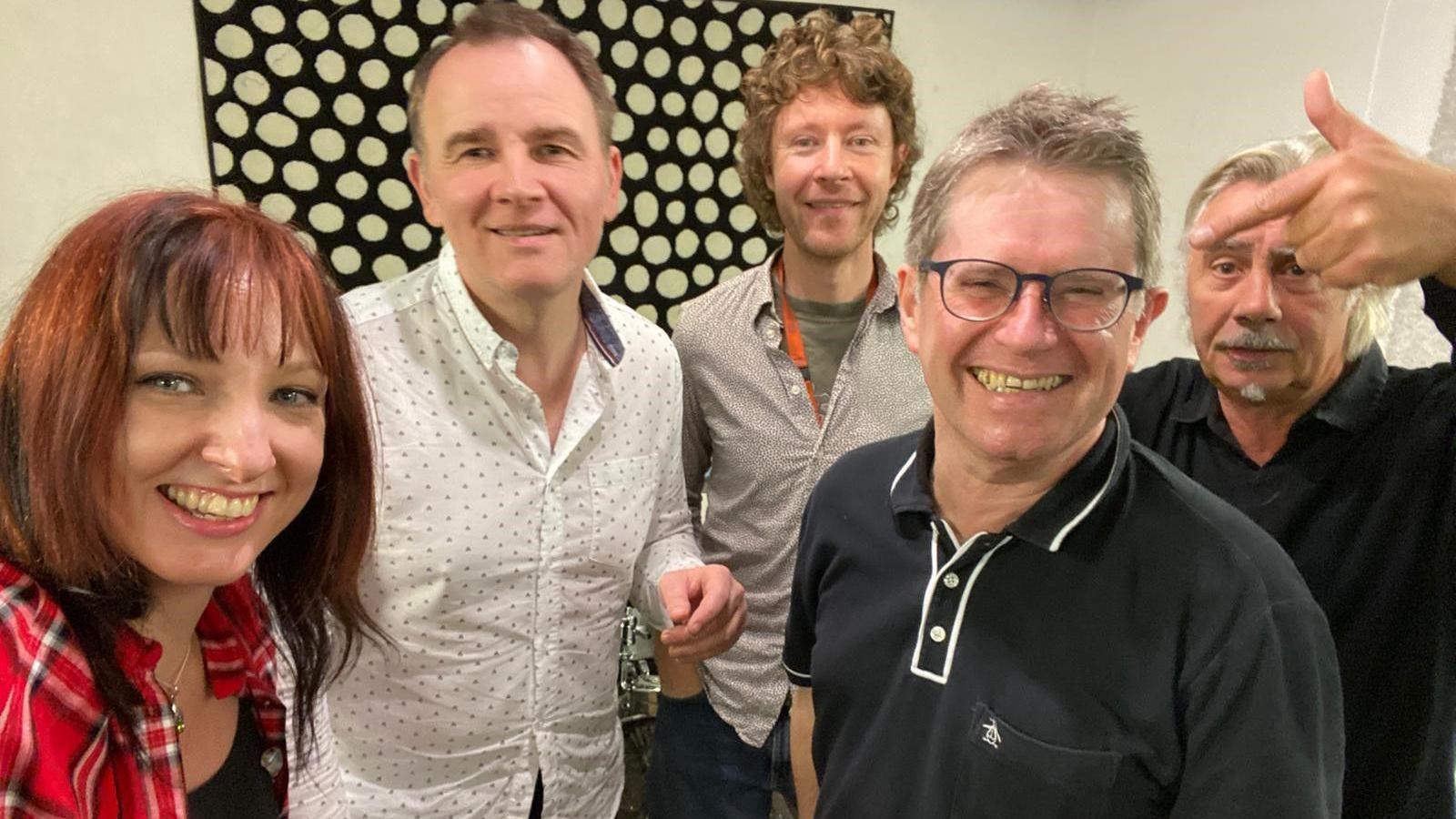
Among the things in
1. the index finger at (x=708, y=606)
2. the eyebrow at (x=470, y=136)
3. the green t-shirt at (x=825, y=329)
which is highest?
the eyebrow at (x=470, y=136)

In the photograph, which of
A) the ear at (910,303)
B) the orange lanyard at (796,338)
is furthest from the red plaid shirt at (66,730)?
the orange lanyard at (796,338)

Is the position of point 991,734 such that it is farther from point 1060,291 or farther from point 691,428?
point 691,428

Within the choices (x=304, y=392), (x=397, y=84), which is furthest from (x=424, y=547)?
(x=397, y=84)

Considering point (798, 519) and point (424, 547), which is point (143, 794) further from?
point (798, 519)

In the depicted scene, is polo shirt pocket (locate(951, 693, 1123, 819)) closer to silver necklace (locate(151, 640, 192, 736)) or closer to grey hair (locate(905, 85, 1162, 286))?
grey hair (locate(905, 85, 1162, 286))

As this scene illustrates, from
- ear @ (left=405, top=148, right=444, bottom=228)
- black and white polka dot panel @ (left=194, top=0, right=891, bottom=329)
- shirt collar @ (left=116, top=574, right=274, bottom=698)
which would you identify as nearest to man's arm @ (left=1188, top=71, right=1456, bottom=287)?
ear @ (left=405, top=148, right=444, bottom=228)

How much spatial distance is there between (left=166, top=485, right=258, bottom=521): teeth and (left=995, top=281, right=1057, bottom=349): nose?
34.7 inches

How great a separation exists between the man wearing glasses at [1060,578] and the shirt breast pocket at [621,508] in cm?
54

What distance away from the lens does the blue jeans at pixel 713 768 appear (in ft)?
5.86

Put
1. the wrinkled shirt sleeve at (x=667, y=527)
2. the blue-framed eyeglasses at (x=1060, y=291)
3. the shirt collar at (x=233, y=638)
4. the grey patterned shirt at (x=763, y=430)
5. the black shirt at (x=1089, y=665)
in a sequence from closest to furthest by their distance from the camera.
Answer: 1. the black shirt at (x=1089, y=665)
2. the blue-framed eyeglasses at (x=1060, y=291)
3. the shirt collar at (x=233, y=638)
4. the wrinkled shirt sleeve at (x=667, y=527)
5. the grey patterned shirt at (x=763, y=430)

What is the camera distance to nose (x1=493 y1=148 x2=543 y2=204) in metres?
1.33

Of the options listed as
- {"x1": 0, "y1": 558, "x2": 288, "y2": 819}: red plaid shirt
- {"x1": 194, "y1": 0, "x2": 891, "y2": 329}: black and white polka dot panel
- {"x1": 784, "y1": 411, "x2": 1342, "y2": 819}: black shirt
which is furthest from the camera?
{"x1": 194, "y1": 0, "x2": 891, "y2": 329}: black and white polka dot panel

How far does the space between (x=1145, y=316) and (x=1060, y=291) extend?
16 cm

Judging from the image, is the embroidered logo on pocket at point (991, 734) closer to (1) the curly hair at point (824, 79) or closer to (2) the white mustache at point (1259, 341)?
(2) the white mustache at point (1259, 341)
